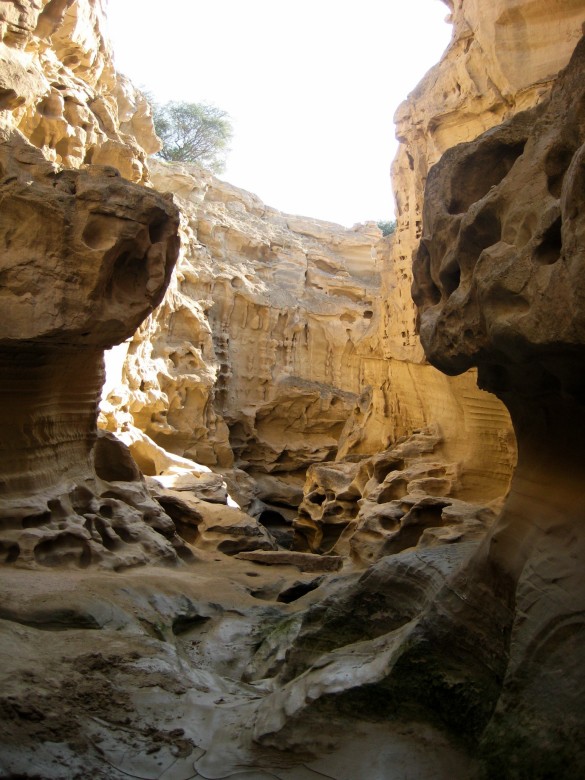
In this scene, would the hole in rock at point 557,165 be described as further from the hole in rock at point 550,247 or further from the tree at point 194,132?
the tree at point 194,132

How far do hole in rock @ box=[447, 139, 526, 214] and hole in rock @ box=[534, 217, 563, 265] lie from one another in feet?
4.27

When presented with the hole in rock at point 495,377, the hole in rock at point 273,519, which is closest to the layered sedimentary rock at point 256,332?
the hole in rock at point 273,519

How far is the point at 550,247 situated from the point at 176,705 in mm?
3354

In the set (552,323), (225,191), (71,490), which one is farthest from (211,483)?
(225,191)

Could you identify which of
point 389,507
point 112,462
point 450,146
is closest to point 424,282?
point 389,507

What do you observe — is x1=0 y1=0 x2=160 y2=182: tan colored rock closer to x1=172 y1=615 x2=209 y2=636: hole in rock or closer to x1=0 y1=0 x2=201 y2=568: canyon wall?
x1=0 y1=0 x2=201 y2=568: canyon wall

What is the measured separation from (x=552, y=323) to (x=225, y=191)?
24323 mm

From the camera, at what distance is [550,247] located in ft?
11.3

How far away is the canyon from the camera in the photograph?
11.1 feet

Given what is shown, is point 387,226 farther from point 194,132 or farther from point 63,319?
point 63,319

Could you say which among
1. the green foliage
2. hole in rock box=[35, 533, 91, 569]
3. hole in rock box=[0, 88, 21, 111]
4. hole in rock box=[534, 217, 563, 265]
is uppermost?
the green foliage

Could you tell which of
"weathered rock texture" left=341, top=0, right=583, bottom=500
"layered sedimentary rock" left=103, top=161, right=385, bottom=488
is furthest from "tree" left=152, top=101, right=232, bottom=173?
"weathered rock texture" left=341, top=0, right=583, bottom=500

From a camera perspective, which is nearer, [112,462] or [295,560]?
[112,462]

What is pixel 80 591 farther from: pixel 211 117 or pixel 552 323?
pixel 211 117
